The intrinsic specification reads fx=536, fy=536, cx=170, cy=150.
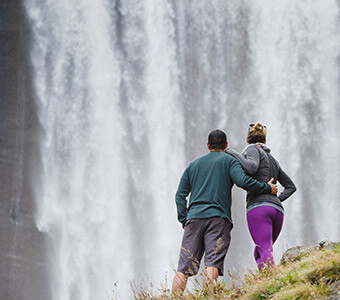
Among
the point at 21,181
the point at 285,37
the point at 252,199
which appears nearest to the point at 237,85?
the point at 285,37

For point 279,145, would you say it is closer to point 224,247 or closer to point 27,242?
point 27,242

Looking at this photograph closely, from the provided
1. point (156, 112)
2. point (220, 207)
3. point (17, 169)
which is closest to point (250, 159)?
point (220, 207)

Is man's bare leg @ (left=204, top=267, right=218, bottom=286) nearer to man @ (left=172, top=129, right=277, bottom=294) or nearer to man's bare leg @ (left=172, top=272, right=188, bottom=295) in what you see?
man @ (left=172, top=129, right=277, bottom=294)

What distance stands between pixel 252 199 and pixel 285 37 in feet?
61.0

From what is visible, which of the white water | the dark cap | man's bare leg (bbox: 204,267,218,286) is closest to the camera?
man's bare leg (bbox: 204,267,218,286)

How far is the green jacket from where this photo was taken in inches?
214

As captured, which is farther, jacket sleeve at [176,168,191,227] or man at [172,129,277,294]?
jacket sleeve at [176,168,191,227]

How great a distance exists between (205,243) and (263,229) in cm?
60

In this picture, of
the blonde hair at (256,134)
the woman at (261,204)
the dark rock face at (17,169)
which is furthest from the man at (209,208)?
the dark rock face at (17,169)

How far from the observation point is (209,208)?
5422 millimetres

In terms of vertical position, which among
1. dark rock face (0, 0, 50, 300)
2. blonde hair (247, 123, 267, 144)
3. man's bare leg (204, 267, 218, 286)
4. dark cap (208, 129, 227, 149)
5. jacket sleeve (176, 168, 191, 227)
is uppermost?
dark rock face (0, 0, 50, 300)

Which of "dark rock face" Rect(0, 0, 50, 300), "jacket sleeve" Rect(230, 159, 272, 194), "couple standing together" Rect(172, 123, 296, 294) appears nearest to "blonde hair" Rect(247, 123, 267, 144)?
"couple standing together" Rect(172, 123, 296, 294)

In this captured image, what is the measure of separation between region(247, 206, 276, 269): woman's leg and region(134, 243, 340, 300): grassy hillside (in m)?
0.15

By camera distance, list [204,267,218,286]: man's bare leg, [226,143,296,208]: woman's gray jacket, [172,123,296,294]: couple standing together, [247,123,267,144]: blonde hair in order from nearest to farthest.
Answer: [204,267,218,286]: man's bare leg
[172,123,296,294]: couple standing together
[226,143,296,208]: woman's gray jacket
[247,123,267,144]: blonde hair
